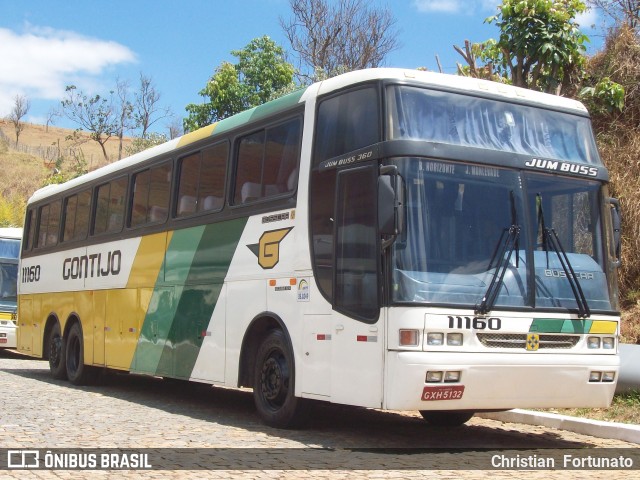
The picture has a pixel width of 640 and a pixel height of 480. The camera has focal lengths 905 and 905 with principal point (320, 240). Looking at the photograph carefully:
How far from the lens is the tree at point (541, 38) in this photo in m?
16.5

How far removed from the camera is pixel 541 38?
16531 millimetres

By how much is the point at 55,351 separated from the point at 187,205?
635cm

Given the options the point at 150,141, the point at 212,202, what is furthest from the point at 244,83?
the point at 212,202

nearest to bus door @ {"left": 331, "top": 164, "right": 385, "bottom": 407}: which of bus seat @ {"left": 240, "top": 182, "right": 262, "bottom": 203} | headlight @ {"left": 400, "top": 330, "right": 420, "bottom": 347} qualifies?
headlight @ {"left": 400, "top": 330, "right": 420, "bottom": 347}

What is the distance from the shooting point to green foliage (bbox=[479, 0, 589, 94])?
54.0 feet

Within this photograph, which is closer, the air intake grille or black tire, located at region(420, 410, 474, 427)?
the air intake grille

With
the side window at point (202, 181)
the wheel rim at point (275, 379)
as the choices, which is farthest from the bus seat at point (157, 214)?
the wheel rim at point (275, 379)

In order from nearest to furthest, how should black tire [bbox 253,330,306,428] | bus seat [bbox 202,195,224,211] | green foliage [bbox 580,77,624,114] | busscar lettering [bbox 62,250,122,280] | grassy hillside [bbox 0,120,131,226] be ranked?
black tire [bbox 253,330,306,428]
bus seat [bbox 202,195,224,211]
busscar lettering [bbox 62,250,122,280]
green foliage [bbox 580,77,624,114]
grassy hillside [bbox 0,120,131,226]

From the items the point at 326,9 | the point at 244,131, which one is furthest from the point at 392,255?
the point at 326,9

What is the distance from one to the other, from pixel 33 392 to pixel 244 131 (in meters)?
5.67

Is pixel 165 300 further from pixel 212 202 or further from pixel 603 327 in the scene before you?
pixel 603 327

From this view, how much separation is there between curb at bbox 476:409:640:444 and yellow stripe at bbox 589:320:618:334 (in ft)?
3.64

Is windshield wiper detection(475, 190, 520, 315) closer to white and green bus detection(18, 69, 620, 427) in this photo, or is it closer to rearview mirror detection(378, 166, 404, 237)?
white and green bus detection(18, 69, 620, 427)

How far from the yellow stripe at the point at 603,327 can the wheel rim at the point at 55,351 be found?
36.3ft
